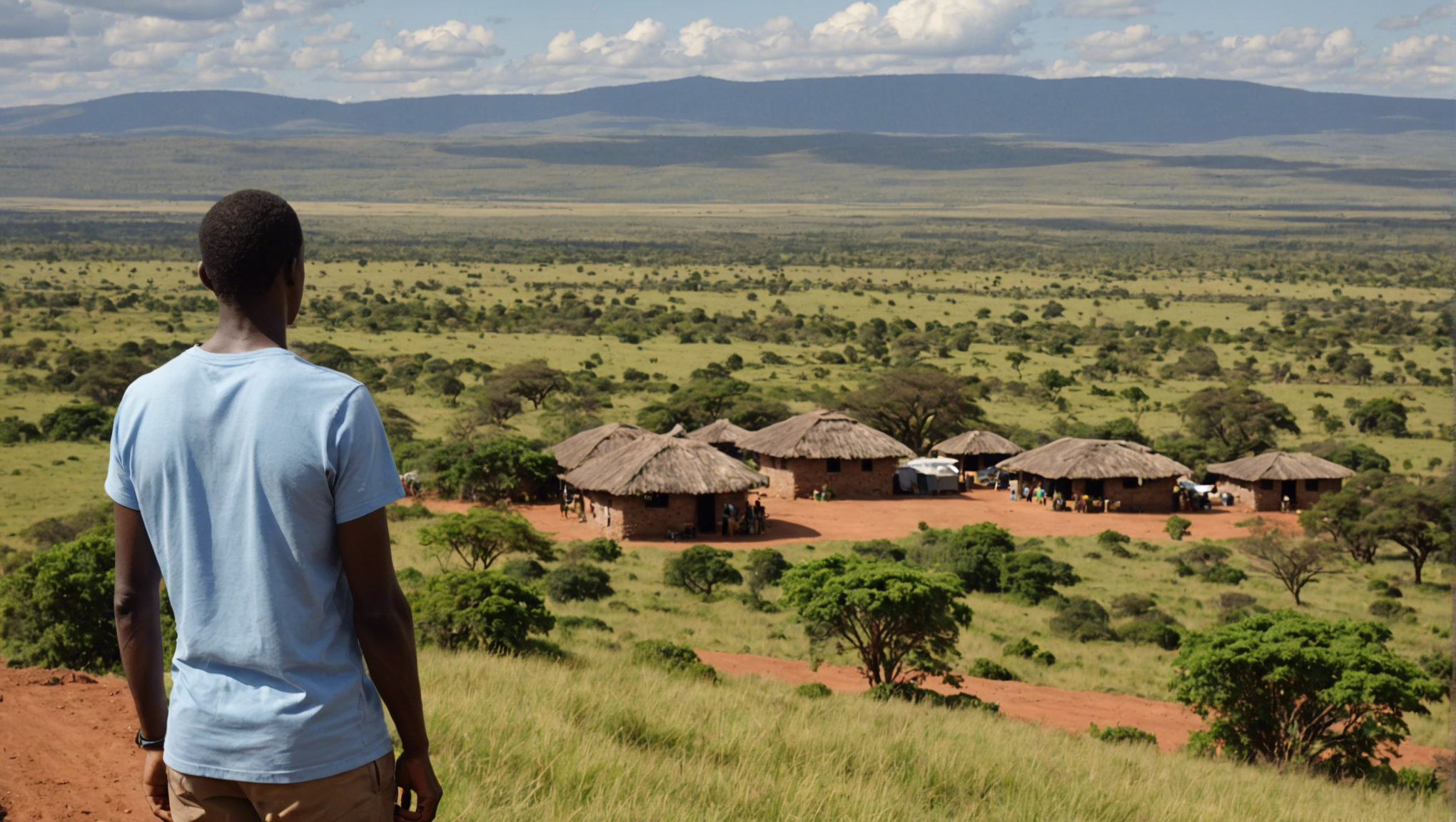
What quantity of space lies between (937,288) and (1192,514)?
59.4 m

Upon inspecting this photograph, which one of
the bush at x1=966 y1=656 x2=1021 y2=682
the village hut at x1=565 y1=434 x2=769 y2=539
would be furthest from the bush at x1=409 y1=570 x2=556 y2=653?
the village hut at x1=565 y1=434 x2=769 y2=539

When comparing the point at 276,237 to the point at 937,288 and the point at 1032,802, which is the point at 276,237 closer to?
the point at 1032,802

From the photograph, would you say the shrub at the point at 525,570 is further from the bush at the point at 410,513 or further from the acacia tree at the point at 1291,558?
the acacia tree at the point at 1291,558

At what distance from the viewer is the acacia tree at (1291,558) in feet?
78.4

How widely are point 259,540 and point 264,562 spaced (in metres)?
0.05

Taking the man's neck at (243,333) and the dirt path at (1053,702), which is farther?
the dirt path at (1053,702)

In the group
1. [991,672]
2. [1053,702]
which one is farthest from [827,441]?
[1053,702]

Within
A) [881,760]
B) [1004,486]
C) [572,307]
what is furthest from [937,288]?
[881,760]

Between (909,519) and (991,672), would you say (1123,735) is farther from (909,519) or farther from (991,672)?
(909,519)

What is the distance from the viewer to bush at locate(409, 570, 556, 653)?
13.6 meters

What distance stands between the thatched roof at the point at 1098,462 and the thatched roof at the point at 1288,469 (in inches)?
64.4

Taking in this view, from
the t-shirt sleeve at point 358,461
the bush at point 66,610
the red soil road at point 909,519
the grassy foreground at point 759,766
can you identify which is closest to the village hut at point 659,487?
the red soil road at point 909,519

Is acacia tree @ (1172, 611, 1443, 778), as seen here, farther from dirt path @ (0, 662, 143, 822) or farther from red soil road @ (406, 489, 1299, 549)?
red soil road @ (406, 489, 1299, 549)

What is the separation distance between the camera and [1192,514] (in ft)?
107
